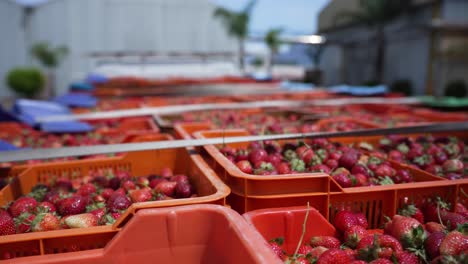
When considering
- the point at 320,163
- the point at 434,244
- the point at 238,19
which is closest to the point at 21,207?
the point at 320,163

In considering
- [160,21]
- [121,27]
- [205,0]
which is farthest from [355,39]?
[121,27]

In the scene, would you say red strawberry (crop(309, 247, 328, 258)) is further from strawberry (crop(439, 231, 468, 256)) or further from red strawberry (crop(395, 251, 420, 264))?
strawberry (crop(439, 231, 468, 256))

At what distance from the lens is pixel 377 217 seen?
189 cm

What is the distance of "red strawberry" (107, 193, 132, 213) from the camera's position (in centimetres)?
191

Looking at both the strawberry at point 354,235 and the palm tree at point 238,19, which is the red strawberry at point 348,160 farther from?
the palm tree at point 238,19

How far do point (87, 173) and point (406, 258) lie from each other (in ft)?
7.14

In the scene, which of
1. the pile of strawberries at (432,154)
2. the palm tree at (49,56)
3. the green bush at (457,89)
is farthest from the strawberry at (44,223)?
the palm tree at (49,56)

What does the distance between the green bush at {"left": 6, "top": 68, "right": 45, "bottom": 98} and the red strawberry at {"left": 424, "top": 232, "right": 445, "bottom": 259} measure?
22496mm

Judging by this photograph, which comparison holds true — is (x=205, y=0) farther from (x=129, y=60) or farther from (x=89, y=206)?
(x=89, y=206)

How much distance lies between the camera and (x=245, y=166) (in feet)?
7.08

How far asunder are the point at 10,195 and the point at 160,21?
83.8 ft

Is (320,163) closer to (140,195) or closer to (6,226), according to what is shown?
(140,195)

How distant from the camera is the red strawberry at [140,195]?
2.06 metres

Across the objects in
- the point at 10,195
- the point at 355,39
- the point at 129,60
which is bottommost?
the point at 10,195
